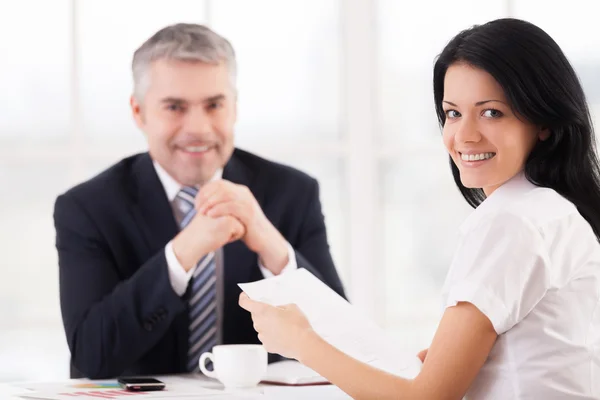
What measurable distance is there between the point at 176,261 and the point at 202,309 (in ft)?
0.86

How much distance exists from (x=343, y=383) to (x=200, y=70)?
1.22 metres

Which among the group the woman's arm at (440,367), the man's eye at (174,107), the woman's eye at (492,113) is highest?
the man's eye at (174,107)

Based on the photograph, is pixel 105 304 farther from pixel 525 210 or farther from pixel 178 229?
pixel 525 210

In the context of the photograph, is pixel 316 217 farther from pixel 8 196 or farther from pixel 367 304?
pixel 8 196

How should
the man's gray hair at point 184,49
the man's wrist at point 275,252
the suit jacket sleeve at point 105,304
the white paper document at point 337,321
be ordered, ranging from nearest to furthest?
the white paper document at point 337,321
the suit jacket sleeve at point 105,304
the man's wrist at point 275,252
the man's gray hair at point 184,49

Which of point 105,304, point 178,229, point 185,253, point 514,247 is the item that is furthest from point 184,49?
point 514,247

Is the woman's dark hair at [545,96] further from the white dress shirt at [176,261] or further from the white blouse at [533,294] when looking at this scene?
the white dress shirt at [176,261]

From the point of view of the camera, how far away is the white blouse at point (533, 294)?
54.8 inches

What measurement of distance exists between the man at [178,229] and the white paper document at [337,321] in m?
0.41

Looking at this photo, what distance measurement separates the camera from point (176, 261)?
7.09 feet

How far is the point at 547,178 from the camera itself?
1.56 metres

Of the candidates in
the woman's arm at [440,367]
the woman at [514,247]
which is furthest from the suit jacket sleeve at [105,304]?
the woman's arm at [440,367]

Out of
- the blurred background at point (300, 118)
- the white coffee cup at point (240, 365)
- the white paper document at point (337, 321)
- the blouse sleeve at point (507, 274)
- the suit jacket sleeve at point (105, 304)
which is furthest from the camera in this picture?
the blurred background at point (300, 118)

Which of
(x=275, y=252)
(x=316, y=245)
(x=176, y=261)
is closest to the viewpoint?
(x=176, y=261)
